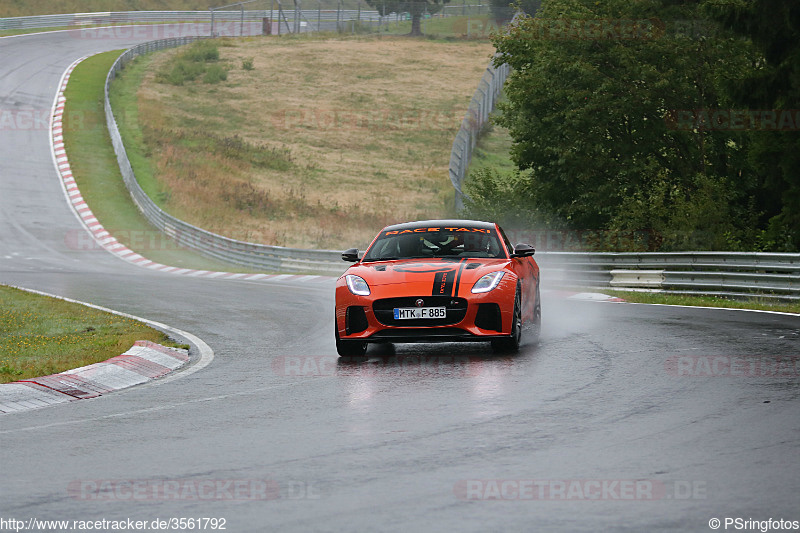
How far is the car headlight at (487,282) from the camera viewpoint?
12398 mm

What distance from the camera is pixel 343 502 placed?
6043 millimetres

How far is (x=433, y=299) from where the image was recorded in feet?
40.2

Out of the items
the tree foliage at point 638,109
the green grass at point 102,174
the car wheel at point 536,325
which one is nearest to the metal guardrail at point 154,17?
the green grass at point 102,174

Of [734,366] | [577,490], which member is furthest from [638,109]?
[577,490]

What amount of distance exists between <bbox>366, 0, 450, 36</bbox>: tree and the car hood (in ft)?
312

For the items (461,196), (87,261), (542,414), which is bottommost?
(87,261)

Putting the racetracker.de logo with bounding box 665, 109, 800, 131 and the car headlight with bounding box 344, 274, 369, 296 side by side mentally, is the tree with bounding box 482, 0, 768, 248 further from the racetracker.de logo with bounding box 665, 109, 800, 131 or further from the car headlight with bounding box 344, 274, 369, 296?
the car headlight with bounding box 344, 274, 369, 296

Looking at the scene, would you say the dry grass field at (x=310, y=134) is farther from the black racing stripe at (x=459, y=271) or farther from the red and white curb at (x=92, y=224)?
the black racing stripe at (x=459, y=271)

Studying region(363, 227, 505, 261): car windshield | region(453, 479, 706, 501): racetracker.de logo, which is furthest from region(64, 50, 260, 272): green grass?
region(453, 479, 706, 501): racetracker.de logo

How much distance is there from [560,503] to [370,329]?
21.9ft

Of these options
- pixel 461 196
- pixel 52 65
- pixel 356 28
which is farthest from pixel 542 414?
pixel 356 28

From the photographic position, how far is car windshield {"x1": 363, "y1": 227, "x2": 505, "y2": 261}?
13.8 m

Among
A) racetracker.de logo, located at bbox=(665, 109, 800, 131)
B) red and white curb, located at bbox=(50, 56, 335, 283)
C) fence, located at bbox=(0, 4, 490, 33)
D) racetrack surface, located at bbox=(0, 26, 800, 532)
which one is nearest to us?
racetrack surface, located at bbox=(0, 26, 800, 532)

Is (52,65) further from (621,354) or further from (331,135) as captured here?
(621,354)
